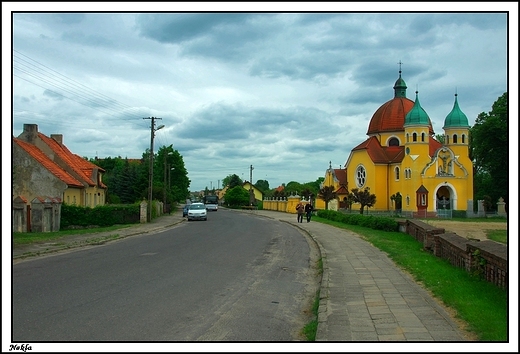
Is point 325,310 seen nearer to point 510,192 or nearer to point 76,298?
point 510,192

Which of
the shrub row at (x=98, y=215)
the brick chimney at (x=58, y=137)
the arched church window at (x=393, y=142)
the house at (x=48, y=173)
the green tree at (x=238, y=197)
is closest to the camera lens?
→ the shrub row at (x=98, y=215)

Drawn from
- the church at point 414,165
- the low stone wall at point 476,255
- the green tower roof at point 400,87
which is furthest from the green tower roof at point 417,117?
the low stone wall at point 476,255

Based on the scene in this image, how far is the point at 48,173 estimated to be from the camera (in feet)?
113

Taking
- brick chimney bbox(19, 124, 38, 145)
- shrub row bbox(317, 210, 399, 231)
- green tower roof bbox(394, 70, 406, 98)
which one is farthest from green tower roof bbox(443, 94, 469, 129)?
brick chimney bbox(19, 124, 38, 145)

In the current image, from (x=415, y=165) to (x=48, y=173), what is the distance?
43.0 m

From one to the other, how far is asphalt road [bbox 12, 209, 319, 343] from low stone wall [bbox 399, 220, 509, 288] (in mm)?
3434

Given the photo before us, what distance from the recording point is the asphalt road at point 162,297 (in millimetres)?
7254

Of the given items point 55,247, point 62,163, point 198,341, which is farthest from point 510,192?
point 62,163

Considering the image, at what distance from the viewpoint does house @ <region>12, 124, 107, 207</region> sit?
34500 millimetres

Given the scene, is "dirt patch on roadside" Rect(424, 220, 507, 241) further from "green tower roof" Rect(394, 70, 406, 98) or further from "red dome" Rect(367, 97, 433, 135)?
"green tower roof" Rect(394, 70, 406, 98)

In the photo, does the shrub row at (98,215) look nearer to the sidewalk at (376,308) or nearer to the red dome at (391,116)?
the sidewalk at (376,308)

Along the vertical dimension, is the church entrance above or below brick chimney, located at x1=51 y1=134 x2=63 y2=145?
below

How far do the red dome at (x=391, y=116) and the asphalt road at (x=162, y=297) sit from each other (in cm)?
5807

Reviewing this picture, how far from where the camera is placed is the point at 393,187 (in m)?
68.0
